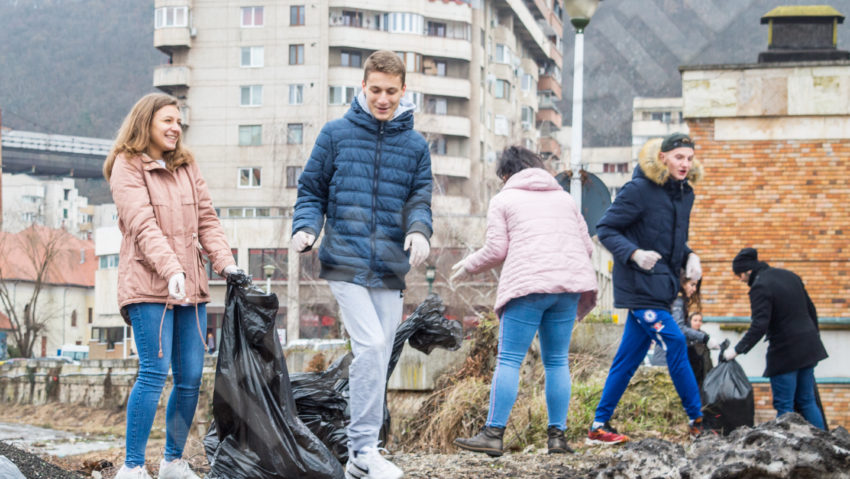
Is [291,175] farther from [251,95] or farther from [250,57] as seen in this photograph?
[250,57]

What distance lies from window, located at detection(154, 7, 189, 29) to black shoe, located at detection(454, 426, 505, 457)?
61645mm

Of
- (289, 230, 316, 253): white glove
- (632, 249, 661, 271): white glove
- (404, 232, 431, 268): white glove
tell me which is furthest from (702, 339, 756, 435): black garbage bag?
(289, 230, 316, 253): white glove

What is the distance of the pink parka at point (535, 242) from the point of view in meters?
6.59

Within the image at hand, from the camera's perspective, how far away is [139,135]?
5.86m

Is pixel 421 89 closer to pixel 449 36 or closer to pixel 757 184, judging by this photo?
pixel 449 36

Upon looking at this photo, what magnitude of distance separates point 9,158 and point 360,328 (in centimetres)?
11985

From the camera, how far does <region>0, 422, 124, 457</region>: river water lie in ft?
96.1

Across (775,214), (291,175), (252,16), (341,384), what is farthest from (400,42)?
(341,384)

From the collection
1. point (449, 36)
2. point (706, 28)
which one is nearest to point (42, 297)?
point (449, 36)

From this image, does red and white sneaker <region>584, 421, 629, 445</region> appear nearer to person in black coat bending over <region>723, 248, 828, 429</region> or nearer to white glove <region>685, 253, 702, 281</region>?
white glove <region>685, 253, 702, 281</region>

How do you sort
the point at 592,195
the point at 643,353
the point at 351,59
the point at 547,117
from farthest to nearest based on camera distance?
the point at 547,117, the point at 351,59, the point at 592,195, the point at 643,353

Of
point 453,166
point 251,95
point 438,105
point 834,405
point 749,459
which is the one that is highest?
point 251,95

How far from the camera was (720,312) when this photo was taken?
12641 mm

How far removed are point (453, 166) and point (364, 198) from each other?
5991 centimetres
